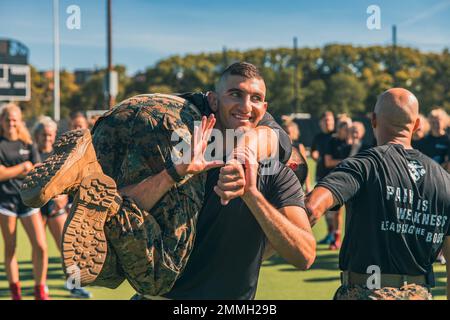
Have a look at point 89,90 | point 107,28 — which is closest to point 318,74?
point 89,90

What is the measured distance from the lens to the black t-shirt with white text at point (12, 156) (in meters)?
7.77

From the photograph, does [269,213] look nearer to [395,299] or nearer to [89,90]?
[395,299]

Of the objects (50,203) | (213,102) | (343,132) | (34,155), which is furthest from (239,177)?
(343,132)

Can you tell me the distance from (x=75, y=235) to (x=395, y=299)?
1812 mm

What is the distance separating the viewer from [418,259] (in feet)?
12.9

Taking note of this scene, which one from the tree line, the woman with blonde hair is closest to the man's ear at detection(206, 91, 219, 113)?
the woman with blonde hair

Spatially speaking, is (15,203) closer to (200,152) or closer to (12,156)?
(12,156)

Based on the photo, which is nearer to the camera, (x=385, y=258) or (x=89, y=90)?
(x=385, y=258)

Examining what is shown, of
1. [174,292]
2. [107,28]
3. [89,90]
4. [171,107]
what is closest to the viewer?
[171,107]

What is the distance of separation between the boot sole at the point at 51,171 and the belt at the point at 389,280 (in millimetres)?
1725

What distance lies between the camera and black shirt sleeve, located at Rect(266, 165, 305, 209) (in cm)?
352

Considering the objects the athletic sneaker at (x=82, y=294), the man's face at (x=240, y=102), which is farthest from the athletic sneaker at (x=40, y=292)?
the man's face at (x=240, y=102)

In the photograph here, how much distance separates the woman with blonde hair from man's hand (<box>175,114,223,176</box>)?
Result: 4.60 meters

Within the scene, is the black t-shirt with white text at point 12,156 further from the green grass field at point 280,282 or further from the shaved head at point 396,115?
the shaved head at point 396,115
